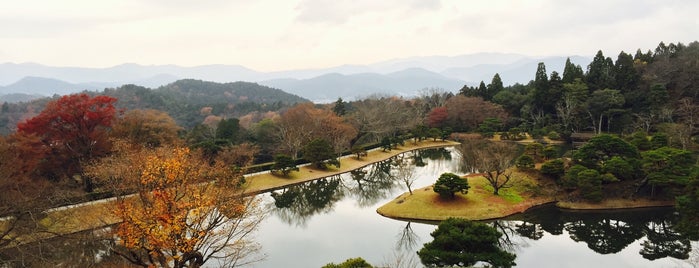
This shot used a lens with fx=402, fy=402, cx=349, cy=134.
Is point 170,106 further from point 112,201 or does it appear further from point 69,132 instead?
point 112,201

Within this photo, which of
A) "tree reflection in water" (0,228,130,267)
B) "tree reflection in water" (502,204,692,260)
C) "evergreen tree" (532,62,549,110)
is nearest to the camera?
"tree reflection in water" (0,228,130,267)

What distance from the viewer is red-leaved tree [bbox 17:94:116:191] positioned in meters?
26.6

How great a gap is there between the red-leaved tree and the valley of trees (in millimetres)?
69

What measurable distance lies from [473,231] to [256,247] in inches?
401

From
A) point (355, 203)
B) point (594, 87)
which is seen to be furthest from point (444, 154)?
point (594, 87)

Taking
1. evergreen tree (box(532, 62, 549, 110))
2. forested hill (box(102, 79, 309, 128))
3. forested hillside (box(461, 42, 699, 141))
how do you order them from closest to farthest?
forested hillside (box(461, 42, 699, 141))
evergreen tree (box(532, 62, 549, 110))
forested hill (box(102, 79, 309, 128))

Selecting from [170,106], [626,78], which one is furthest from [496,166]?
[170,106]

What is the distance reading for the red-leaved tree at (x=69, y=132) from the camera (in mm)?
26594

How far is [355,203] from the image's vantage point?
2855 cm

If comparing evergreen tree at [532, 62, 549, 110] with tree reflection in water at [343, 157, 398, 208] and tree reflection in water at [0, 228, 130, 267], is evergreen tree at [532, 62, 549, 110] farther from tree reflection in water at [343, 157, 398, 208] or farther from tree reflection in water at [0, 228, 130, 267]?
tree reflection in water at [0, 228, 130, 267]

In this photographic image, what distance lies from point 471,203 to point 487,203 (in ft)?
3.24

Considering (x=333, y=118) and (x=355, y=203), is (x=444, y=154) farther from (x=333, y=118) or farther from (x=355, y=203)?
(x=355, y=203)

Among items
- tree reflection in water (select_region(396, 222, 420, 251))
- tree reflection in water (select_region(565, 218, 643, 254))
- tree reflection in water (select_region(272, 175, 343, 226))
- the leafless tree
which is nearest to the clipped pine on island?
the leafless tree

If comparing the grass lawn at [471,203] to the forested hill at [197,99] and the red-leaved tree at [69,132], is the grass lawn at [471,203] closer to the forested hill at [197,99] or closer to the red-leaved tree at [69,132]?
the red-leaved tree at [69,132]
